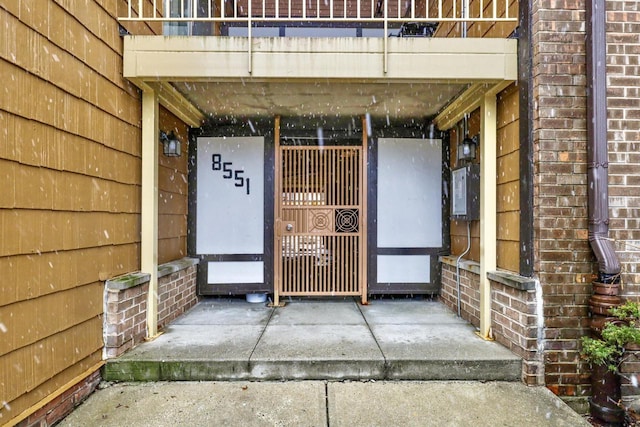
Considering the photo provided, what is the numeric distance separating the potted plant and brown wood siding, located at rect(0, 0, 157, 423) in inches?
140

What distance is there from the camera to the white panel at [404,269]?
4859mm

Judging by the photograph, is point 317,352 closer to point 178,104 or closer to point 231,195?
point 231,195

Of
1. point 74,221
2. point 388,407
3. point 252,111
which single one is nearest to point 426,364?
point 388,407

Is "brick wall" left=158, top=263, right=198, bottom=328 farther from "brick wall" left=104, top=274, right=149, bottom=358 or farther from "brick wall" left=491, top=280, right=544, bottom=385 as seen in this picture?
"brick wall" left=491, top=280, right=544, bottom=385

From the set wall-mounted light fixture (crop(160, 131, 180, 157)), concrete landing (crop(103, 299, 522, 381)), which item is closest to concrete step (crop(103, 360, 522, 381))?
concrete landing (crop(103, 299, 522, 381))

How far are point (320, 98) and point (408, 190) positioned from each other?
1758 millimetres

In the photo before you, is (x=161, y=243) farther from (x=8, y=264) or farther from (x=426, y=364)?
(x=426, y=364)

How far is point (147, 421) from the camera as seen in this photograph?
2.41 meters

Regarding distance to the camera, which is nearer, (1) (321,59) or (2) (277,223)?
(1) (321,59)

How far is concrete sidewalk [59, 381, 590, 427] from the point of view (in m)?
2.41

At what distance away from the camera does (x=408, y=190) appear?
191 inches

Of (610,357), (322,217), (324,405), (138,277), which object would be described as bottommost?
(324,405)

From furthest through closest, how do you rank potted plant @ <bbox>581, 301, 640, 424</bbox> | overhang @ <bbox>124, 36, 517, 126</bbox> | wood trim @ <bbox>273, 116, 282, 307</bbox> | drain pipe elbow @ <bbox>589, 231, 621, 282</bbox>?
wood trim @ <bbox>273, 116, 282, 307</bbox> < overhang @ <bbox>124, 36, 517, 126</bbox> < drain pipe elbow @ <bbox>589, 231, 621, 282</bbox> < potted plant @ <bbox>581, 301, 640, 424</bbox>

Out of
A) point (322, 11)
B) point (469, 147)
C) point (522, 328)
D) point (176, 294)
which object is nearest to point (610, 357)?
point (522, 328)
